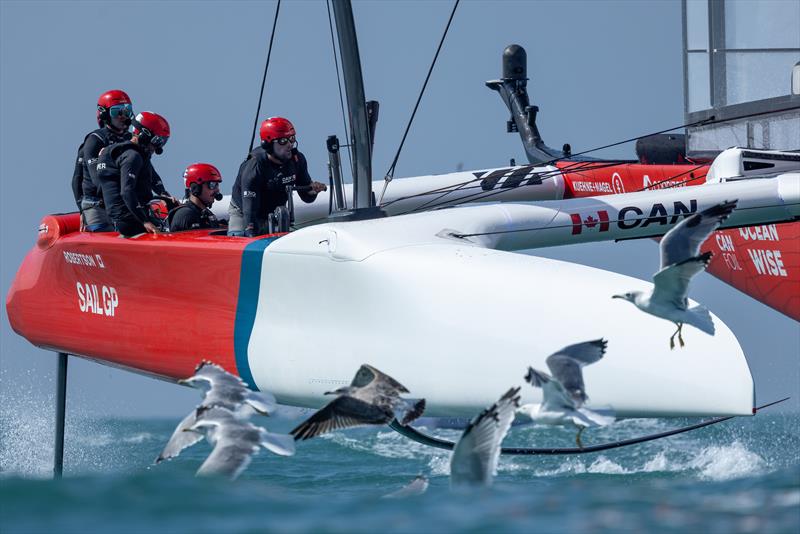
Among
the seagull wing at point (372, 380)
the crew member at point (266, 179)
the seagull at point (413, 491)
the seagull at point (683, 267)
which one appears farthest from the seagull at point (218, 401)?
the crew member at point (266, 179)

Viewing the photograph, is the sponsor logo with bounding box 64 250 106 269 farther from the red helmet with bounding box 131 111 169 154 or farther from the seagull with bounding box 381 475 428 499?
the seagull with bounding box 381 475 428 499

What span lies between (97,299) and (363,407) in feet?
10.5

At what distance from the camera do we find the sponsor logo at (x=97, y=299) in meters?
6.88

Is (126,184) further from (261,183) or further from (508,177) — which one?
(508,177)

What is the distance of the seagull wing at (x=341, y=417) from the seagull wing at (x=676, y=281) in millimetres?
934

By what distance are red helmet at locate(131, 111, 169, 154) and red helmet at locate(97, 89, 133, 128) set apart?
1.60 ft

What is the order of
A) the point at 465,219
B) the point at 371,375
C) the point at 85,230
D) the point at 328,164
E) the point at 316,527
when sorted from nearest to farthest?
the point at 316,527 < the point at 371,375 < the point at 465,219 < the point at 328,164 < the point at 85,230

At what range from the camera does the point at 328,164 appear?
6.50 meters

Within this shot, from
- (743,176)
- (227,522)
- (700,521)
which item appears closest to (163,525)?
(227,522)

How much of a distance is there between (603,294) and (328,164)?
7.12 ft

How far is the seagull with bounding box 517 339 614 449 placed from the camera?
3.99 meters

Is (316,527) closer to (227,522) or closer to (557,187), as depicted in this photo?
(227,522)

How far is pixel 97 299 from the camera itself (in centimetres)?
705

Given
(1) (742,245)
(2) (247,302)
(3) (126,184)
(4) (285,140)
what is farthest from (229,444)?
(1) (742,245)
